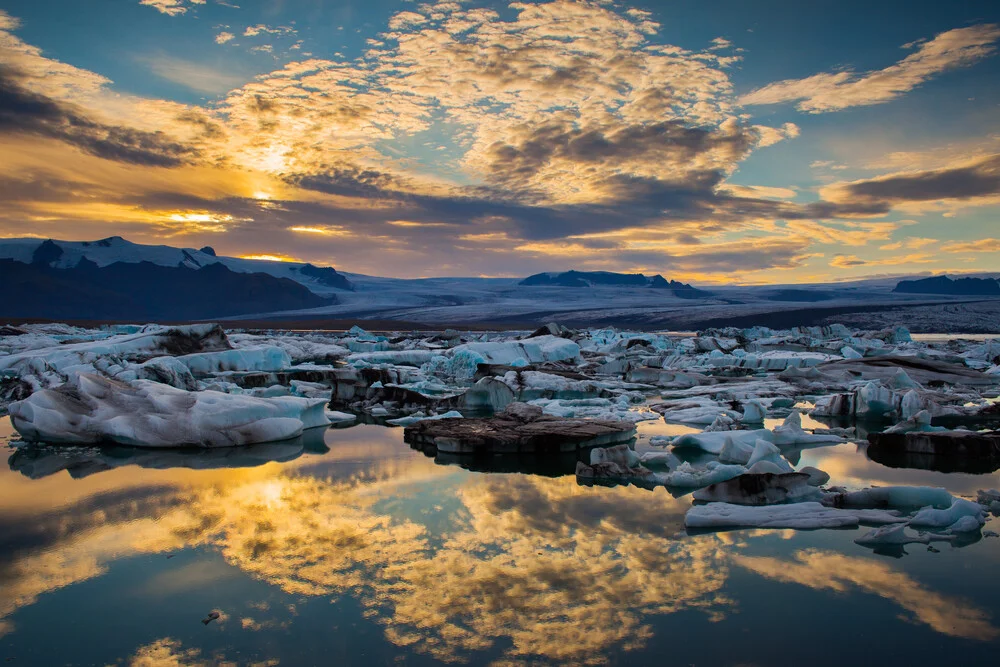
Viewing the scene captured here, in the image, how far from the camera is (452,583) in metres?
3.50

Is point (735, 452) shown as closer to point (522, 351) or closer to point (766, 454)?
point (766, 454)

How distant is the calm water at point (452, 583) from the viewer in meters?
2.84

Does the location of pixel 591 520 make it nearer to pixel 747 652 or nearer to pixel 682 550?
pixel 682 550

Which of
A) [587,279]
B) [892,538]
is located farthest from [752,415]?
[587,279]

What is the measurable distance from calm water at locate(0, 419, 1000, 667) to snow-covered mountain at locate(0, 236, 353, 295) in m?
97.4

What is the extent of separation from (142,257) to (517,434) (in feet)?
335

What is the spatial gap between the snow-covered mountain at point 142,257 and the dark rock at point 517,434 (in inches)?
3771

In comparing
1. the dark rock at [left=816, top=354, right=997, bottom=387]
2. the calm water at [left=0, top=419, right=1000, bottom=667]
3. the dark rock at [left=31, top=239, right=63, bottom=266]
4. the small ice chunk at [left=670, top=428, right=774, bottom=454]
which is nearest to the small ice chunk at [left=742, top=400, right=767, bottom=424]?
the small ice chunk at [left=670, top=428, right=774, bottom=454]

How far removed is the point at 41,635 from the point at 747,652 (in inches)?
123

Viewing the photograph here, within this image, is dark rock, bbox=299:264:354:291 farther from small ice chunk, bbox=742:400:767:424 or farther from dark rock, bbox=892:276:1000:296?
small ice chunk, bbox=742:400:767:424

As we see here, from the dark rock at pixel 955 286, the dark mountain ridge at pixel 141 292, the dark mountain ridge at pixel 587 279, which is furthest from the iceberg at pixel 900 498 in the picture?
the dark mountain ridge at pixel 587 279

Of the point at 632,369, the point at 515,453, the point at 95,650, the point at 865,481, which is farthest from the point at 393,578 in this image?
the point at 632,369

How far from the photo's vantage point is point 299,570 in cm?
372

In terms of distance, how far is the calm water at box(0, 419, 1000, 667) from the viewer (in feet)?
9.32
